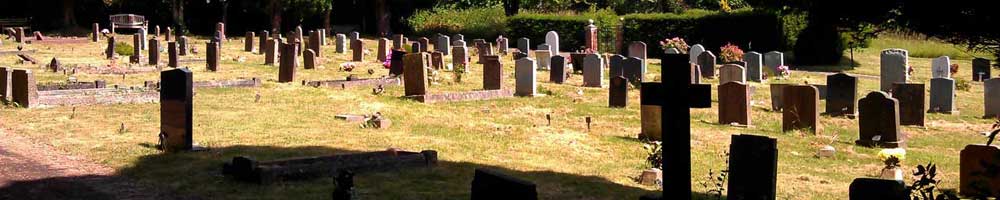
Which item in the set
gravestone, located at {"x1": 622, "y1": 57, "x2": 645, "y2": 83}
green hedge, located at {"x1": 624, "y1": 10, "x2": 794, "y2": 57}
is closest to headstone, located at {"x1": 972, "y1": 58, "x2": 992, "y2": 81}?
green hedge, located at {"x1": 624, "y1": 10, "x2": 794, "y2": 57}

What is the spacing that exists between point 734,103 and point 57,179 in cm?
1036

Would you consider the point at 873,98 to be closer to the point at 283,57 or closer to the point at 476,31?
the point at 283,57

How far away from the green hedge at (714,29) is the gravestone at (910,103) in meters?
20.8

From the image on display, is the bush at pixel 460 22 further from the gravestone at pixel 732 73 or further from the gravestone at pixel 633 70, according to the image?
the gravestone at pixel 732 73

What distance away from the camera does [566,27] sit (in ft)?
153

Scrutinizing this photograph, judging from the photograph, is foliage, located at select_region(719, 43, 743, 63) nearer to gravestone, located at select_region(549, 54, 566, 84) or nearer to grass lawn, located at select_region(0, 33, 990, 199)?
gravestone, located at select_region(549, 54, 566, 84)

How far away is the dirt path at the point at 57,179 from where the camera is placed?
9910 mm

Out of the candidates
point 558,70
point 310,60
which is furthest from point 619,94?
point 310,60

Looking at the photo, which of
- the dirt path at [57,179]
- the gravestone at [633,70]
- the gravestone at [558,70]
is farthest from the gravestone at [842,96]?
the dirt path at [57,179]

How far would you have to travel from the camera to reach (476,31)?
2109 inches

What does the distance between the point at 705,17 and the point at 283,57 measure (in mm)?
22411

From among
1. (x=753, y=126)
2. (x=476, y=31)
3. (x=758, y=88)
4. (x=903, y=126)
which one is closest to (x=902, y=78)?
(x=758, y=88)

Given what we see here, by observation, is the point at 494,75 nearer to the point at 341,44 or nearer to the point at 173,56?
the point at 173,56

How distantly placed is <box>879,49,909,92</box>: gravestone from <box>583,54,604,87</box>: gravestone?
6488mm
